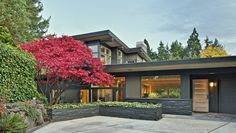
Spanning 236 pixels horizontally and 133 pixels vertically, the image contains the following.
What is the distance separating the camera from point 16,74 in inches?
363

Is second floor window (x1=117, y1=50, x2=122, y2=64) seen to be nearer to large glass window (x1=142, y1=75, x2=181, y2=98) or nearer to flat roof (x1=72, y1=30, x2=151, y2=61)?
flat roof (x1=72, y1=30, x2=151, y2=61)

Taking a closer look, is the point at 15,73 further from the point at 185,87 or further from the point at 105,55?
the point at 105,55

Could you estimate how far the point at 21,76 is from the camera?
948 centimetres

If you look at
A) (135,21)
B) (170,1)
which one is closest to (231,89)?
(170,1)

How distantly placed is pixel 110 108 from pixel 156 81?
368cm

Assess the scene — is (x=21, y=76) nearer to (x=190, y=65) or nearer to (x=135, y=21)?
(x=190, y=65)

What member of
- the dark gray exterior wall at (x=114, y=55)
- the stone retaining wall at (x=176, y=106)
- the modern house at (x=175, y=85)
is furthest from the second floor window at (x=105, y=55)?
the stone retaining wall at (x=176, y=106)

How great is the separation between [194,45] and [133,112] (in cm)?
4422

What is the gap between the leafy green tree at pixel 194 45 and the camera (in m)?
51.7

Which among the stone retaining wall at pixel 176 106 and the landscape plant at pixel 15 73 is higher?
the landscape plant at pixel 15 73

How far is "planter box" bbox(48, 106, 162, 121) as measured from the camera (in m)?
10.8

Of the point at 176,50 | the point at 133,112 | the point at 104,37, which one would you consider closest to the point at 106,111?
the point at 133,112

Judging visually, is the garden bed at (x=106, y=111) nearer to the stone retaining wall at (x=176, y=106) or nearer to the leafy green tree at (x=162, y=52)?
the stone retaining wall at (x=176, y=106)

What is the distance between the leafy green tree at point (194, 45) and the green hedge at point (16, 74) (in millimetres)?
45791
